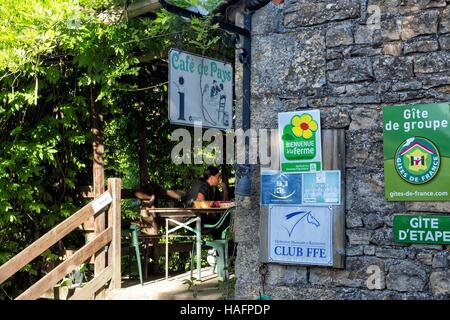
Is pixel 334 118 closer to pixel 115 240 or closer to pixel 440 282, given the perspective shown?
pixel 440 282

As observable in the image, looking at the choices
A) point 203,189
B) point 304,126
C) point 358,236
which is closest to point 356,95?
point 304,126

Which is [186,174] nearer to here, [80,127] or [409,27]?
[80,127]

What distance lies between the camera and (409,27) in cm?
416

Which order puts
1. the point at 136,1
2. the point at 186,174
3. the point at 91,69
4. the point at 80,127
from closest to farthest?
the point at 136,1 → the point at 91,69 → the point at 80,127 → the point at 186,174

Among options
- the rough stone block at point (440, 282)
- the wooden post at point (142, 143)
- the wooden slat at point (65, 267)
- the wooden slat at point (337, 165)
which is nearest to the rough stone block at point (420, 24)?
the wooden slat at point (337, 165)

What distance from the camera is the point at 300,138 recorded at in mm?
4445

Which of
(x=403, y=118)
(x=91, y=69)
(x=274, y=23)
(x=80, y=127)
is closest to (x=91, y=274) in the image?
(x=80, y=127)

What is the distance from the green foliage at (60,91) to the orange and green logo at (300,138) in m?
0.97

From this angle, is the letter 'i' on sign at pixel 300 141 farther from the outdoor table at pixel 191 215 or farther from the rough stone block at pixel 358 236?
the outdoor table at pixel 191 215

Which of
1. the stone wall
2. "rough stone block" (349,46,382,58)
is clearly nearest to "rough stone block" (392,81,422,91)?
the stone wall

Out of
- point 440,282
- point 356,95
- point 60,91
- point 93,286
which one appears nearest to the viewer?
point 440,282

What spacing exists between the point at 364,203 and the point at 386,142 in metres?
0.42

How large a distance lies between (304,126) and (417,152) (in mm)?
786

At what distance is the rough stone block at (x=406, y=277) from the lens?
401cm
